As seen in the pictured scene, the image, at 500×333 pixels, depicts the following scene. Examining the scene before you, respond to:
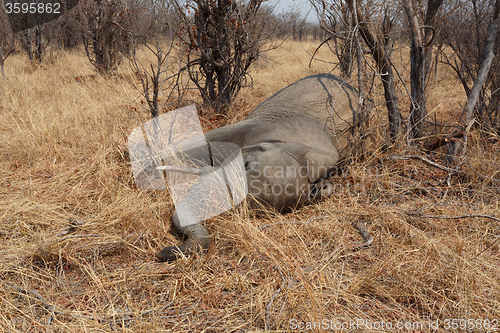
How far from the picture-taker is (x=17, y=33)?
33.6ft

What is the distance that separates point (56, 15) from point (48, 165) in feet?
32.1

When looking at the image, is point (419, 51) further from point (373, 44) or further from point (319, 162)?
point (319, 162)

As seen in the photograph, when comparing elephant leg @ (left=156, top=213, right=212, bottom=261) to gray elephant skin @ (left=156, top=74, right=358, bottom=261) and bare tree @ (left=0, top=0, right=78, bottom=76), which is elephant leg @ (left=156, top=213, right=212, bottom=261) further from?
bare tree @ (left=0, top=0, right=78, bottom=76)

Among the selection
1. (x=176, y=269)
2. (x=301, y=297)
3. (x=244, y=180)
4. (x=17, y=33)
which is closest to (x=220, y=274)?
(x=176, y=269)

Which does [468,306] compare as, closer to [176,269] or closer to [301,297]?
[301,297]

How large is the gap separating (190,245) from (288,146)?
3.89 ft

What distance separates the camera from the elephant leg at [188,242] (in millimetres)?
2234

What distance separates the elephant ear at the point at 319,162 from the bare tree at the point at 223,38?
2565mm

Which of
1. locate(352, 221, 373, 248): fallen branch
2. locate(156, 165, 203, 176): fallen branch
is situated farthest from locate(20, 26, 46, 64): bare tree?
locate(352, 221, 373, 248): fallen branch

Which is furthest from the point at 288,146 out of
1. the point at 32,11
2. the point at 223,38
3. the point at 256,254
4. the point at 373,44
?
the point at 32,11

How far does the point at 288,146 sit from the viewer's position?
289 cm

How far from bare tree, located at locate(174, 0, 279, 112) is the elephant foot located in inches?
123

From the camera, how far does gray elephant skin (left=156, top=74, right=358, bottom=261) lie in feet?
8.29

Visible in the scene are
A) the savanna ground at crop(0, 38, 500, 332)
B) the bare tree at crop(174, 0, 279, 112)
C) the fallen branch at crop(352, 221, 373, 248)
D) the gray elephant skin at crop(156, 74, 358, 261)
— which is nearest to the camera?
the savanna ground at crop(0, 38, 500, 332)
